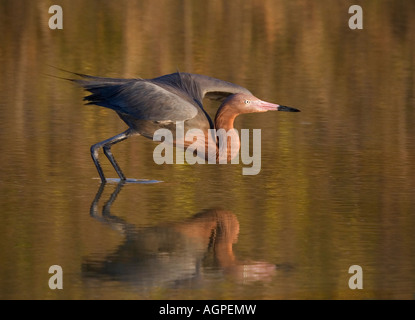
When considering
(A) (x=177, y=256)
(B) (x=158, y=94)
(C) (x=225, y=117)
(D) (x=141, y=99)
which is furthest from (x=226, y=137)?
(A) (x=177, y=256)

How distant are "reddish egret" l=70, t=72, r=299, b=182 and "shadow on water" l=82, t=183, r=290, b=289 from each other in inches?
49.8

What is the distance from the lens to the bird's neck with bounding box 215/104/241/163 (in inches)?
374

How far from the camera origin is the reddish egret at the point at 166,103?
9430mm

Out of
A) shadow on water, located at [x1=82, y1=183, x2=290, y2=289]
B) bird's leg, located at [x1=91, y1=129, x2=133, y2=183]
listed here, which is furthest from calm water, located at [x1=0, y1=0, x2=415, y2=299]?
bird's leg, located at [x1=91, y1=129, x2=133, y2=183]

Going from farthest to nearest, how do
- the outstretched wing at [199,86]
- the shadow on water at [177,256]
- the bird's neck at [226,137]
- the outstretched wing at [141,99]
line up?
the outstretched wing at [199,86] < the bird's neck at [226,137] < the outstretched wing at [141,99] < the shadow on water at [177,256]

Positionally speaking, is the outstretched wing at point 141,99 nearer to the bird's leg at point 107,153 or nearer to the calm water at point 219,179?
the bird's leg at point 107,153

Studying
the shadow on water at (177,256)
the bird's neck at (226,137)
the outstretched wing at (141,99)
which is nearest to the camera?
the shadow on water at (177,256)

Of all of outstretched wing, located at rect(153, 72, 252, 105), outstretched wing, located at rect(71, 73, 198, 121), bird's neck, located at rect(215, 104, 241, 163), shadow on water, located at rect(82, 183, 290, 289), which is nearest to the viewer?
shadow on water, located at rect(82, 183, 290, 289)

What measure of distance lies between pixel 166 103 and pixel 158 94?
0.17m

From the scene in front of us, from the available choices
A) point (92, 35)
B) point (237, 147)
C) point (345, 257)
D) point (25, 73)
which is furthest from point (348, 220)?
point (92, 35)

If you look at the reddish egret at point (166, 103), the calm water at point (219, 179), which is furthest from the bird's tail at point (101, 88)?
the calm water at point (219, 179)

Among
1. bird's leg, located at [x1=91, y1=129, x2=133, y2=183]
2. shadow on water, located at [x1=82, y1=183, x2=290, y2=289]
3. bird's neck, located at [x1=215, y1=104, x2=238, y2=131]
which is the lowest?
shadow on water, located at [x1=82, y1=183, x2=290, y2=289]

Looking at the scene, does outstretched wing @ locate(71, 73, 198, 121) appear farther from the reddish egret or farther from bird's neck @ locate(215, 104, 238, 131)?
bird's neck @ locate(215, 104, 238, 131)

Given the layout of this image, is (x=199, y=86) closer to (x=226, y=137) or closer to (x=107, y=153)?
(x=226, y=137)
